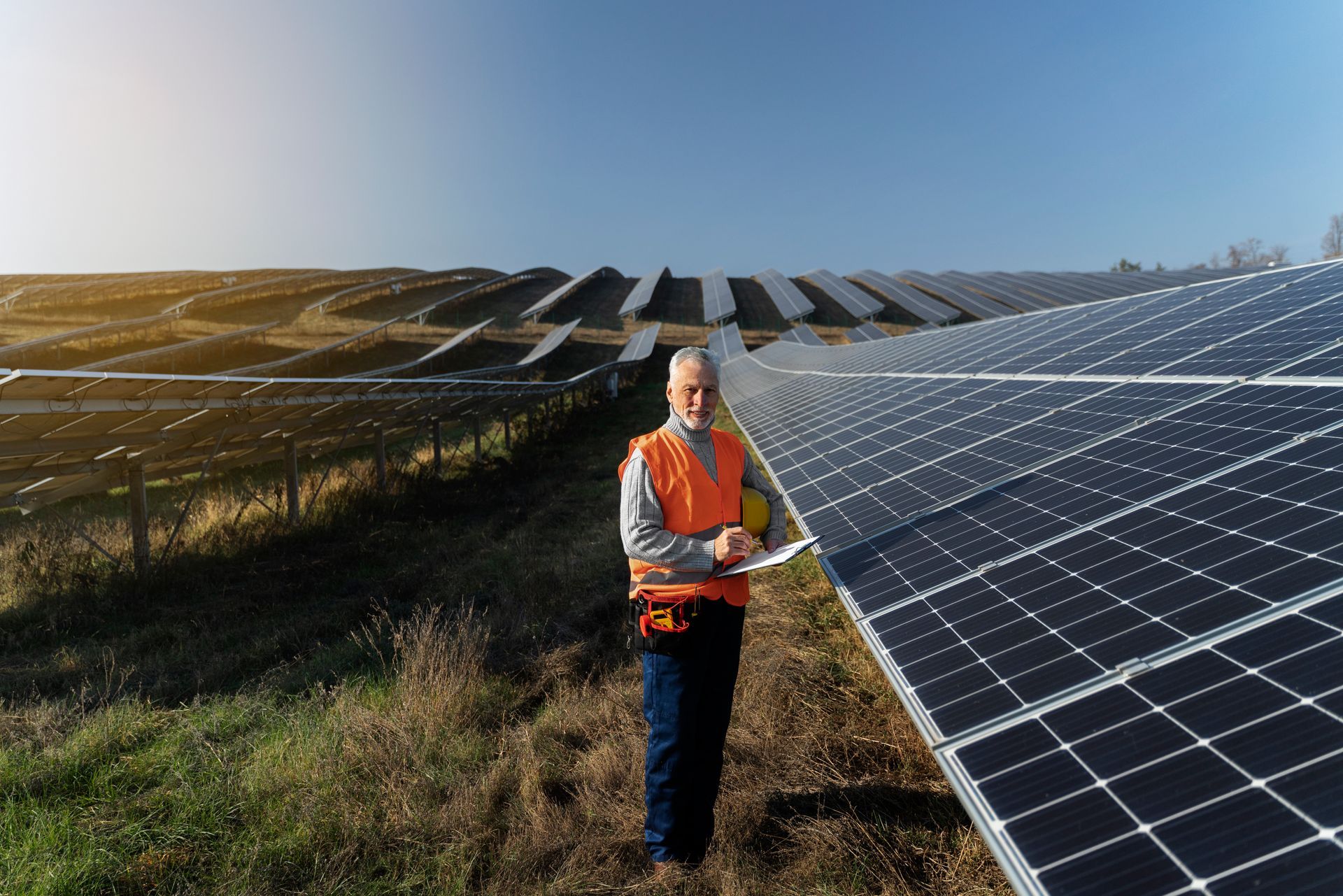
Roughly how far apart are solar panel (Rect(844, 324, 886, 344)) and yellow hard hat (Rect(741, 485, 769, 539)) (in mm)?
35799

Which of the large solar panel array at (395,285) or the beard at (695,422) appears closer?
the beard at (695,422)

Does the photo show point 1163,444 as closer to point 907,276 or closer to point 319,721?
point 319,721

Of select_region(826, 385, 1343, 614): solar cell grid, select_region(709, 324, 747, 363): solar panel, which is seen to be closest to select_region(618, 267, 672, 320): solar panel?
select_region(709, 324, 747, 363): solar panel

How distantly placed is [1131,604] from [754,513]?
1990 millimetres

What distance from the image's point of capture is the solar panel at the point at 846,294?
4184 cm

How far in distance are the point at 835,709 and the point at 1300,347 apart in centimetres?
595

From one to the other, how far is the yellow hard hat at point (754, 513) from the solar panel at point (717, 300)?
41201 mm

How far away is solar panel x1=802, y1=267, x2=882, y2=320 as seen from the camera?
137 ft

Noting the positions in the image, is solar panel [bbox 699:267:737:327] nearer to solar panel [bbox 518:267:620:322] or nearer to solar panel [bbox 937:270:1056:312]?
solar panel [bbox 518:267:620:322]

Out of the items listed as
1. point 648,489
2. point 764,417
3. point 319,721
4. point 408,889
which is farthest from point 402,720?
point 764,417

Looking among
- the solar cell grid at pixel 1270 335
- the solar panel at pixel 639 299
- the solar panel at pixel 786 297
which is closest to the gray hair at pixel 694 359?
the solar cell grid at pixel 1270 335

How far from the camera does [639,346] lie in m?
37.9

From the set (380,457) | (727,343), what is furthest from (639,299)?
(380,457)

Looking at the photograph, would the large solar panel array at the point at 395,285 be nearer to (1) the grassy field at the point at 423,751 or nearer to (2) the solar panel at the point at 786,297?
(2) the solar panel at the point at 786,297
